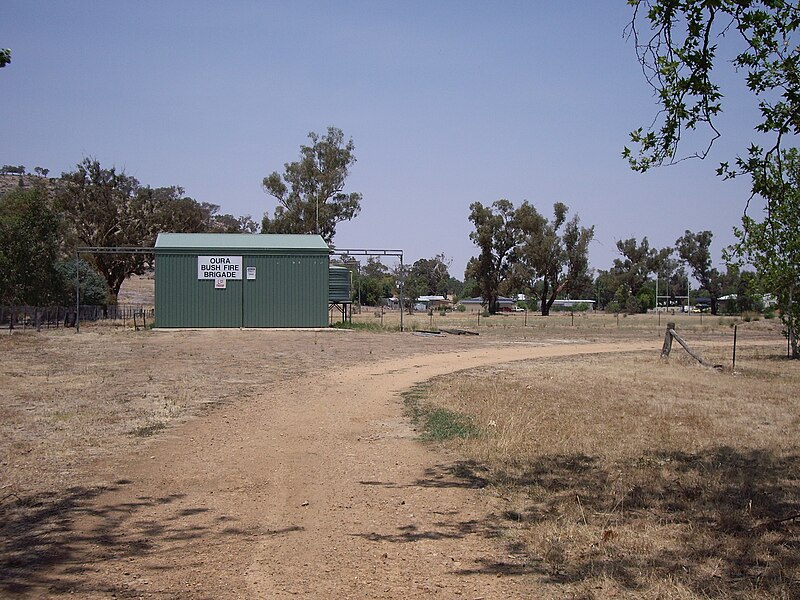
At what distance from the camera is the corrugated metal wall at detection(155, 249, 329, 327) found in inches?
1641

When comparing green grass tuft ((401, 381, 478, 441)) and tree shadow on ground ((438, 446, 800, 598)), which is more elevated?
green grass tuft ((401, 381, 478, 441))

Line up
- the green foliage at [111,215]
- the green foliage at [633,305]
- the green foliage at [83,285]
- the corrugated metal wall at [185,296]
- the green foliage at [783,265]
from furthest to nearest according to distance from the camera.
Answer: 1. the green foliage at [633,305]
2. the green foliage at [111,215]
3. the green foliage at [83,285]
4. the corrugated metal wall at [185,296]
5. the green foliage at [783,265]

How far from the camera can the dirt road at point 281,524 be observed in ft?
18.1

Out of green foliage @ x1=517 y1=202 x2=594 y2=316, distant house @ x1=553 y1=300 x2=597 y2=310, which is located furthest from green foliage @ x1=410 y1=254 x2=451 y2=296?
green foliage @ x1=517 y1=202 x2=594 y2=316

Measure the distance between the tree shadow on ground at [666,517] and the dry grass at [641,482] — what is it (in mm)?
16

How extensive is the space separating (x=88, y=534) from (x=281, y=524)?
5.38 ft

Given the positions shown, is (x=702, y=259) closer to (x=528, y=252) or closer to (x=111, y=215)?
(x=528, y=252)

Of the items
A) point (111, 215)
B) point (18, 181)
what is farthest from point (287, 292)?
point (18, 181)

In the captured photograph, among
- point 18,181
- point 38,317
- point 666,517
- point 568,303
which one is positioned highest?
point 18,181

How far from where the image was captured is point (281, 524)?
699cm

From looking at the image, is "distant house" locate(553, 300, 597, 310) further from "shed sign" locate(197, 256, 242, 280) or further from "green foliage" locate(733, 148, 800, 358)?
"green foliage" locate(733, 148, 800, 358)

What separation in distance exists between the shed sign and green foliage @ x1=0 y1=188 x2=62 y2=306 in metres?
12.6

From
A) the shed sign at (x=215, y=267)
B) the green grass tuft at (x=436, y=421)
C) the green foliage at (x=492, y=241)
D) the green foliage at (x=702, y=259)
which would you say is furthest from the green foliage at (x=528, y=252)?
the green grass tuft at (x=436, y=421)

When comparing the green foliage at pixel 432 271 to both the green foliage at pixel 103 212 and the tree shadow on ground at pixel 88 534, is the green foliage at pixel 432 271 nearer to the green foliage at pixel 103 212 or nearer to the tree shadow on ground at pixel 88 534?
the green foliage at pixel 103 212
